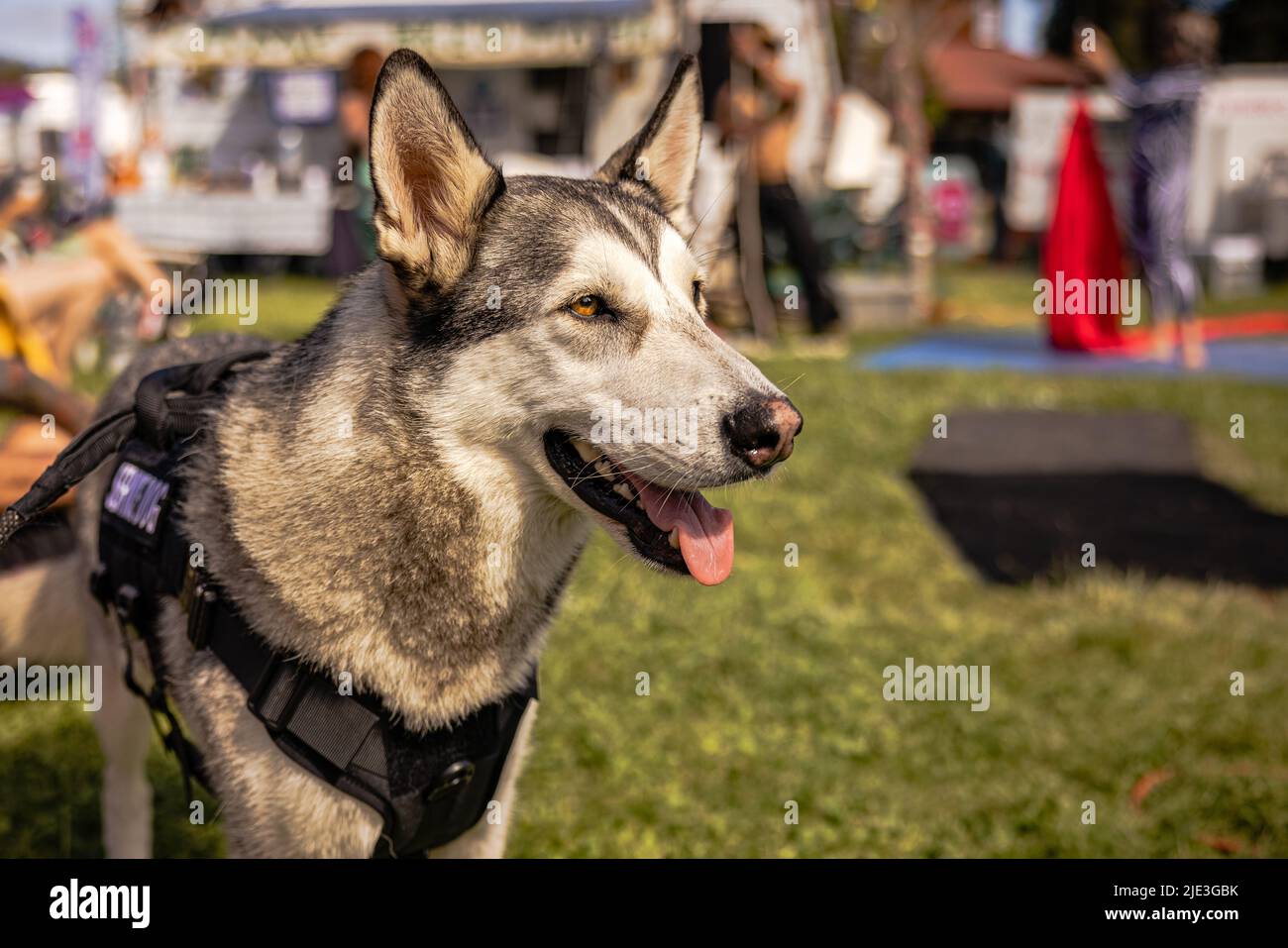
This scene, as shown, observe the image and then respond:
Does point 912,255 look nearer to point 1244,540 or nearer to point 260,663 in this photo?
point 1244,540

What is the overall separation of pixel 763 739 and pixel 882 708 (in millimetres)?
607

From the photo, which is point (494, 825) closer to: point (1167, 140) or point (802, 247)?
point (1167, 140)

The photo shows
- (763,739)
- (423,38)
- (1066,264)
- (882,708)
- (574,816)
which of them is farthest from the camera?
(423,38)

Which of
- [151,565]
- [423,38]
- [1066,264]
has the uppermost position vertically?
[423,38]

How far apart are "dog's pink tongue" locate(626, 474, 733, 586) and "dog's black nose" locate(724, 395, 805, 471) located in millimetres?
169

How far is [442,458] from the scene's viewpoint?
2.32 metres

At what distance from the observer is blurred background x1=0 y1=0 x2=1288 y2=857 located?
3.94 meters

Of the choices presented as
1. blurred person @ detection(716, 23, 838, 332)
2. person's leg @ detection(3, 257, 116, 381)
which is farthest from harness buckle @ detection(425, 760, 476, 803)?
blurred person @ detection(716, 23, 838, 332)

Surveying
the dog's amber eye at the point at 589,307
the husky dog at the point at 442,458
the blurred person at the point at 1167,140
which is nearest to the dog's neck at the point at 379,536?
the husky dog at the point at 442,458

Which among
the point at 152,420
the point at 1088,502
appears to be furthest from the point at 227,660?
the point at 1088,502

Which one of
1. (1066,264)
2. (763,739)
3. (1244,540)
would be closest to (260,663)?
(763,739)

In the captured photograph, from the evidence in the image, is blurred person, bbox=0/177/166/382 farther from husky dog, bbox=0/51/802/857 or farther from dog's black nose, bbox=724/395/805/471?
dog's black nose, bbox=724/395/805/471

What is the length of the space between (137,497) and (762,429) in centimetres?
146

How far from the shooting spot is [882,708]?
464cm
